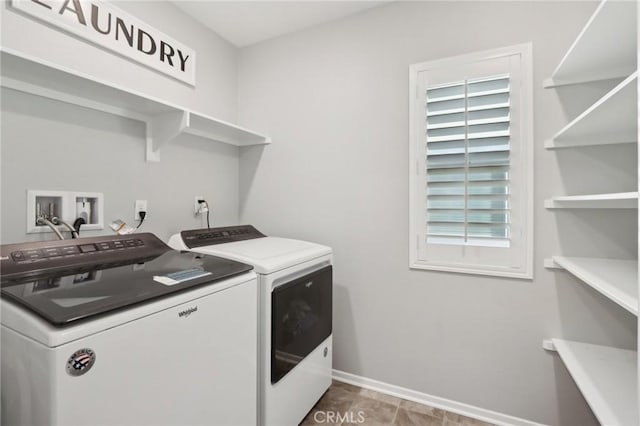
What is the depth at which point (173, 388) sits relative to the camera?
92 centimetres

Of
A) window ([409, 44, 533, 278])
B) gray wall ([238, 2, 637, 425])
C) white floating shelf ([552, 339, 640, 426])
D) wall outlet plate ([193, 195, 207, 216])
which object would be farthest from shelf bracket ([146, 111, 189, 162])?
white floating shelf ([552, 339, 640, 426])

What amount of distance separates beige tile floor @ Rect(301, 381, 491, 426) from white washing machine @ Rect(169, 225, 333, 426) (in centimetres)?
11

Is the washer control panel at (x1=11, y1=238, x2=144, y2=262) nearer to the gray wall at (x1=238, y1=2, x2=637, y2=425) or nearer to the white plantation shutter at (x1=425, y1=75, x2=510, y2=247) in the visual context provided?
the gray wall at (x1=238, y1=2, x2=637, y2=425)

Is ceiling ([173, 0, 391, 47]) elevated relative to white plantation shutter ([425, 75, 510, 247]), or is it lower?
elevated

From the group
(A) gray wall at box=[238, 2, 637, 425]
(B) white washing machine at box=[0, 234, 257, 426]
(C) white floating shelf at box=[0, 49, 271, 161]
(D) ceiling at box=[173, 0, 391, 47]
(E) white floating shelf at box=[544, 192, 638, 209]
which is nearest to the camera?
(B) white washing machine at box=[0, 234, 257, 426]

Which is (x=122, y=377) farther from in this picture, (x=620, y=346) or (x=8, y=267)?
(x=620, y=346)

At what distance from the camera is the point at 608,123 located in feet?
3.97

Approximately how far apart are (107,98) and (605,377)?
2507 millimetres

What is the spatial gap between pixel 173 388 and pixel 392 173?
1529mm

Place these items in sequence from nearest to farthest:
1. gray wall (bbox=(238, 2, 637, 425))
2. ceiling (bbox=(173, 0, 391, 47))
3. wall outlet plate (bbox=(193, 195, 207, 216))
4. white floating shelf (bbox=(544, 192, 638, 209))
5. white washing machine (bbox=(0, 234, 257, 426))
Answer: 1. white washing machine (bbox=(0, 234, 257, 426))
2. white floating shelf (bbox=(544, 192, 638, 209))
3. gray wall (bbox=(238, 2, 637, 425))
4. ceiling (bbox=(173, 0, 391, 47))
5. wall outlet plate (bbox=(193, 195, 207, 216))

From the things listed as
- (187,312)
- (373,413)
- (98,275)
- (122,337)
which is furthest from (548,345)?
(98,275)

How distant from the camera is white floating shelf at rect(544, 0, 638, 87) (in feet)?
3.08

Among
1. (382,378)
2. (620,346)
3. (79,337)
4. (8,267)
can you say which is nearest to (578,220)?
(620,346)

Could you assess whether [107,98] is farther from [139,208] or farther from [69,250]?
[69,250]
